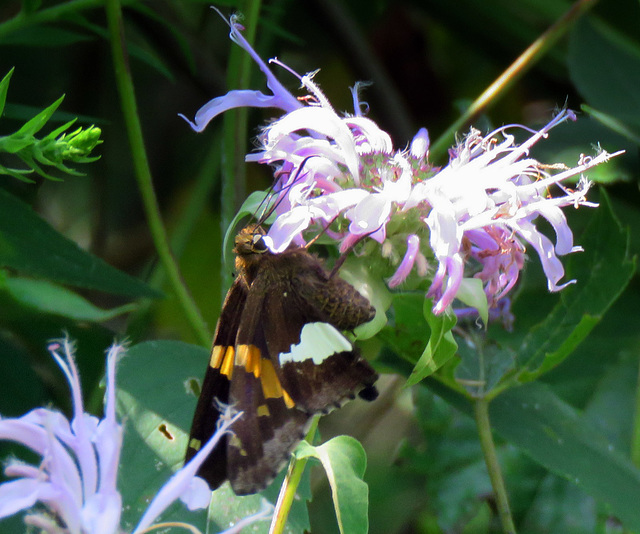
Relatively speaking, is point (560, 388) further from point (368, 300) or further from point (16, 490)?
point (16, 490)

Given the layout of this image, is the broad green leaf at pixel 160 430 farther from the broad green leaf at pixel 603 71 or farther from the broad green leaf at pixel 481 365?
the broad green leaf at pixel 603 71

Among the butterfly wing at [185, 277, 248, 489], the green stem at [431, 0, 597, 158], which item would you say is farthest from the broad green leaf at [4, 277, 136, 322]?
the green stem at [431, 0, 597, 158]

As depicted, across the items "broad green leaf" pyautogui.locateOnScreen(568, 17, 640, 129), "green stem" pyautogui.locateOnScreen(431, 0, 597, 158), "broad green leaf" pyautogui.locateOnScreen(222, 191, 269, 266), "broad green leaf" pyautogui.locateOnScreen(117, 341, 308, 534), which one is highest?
"broad green leaf" pyautogui.locateOnScreen(568, 17, 640, 129)

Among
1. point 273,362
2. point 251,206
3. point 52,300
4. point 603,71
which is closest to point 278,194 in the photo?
point 251,206

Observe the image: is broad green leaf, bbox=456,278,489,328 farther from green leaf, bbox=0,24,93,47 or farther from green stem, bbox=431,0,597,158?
green leaf, bbox=0,24,93,47

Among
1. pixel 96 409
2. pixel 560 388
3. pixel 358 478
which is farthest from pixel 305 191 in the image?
pixel 560 388

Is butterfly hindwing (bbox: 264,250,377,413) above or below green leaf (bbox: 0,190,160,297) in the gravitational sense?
above
